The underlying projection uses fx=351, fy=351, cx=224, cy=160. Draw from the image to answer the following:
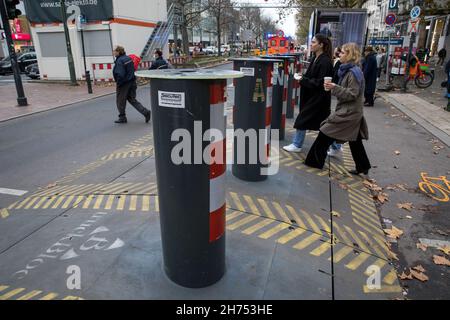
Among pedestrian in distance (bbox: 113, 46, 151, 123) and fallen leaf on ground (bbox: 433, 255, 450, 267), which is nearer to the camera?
fallen leaf on ground (bbox: 433, 255, 450, 267)

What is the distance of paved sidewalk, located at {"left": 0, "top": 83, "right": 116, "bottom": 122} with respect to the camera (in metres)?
12.0

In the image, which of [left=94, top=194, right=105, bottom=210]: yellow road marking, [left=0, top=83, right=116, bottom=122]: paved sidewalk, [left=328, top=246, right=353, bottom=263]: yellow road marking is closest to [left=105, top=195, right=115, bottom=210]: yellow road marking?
[left=94, top=194, right=105, bottom=210]: yellow road marking

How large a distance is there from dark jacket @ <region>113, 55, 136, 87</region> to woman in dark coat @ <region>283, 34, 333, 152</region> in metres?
5.31

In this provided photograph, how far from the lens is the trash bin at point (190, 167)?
2.29 m

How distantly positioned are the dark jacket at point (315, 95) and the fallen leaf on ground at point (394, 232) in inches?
83.8

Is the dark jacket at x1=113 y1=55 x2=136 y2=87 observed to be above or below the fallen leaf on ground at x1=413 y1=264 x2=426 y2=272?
above

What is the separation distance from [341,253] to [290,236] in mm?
508

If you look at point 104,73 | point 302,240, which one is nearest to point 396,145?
point 302,240

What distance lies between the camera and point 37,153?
7.18 meters

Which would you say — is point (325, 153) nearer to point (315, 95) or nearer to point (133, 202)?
point (315, 95)

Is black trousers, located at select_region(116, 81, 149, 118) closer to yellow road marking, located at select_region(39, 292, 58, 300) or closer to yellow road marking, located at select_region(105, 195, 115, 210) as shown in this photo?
yellow road marking, located at select_region(105, 195, 115, 210)

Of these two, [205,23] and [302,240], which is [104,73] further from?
[205,23]

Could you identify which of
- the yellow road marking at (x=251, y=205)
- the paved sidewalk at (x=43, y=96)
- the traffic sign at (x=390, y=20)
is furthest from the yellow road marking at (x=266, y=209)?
the traffic sign at (x=390, y=20)

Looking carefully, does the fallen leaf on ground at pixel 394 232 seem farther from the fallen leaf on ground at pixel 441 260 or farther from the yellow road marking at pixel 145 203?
the yellow road marking at pixel 145 203
